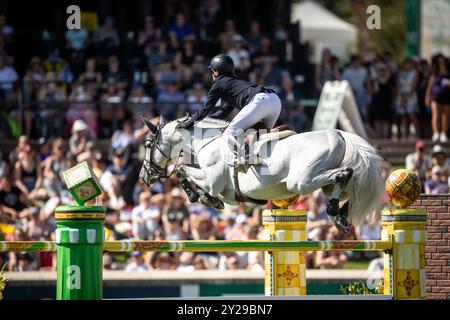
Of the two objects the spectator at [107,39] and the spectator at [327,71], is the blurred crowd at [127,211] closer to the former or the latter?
the spectator at [107,39]

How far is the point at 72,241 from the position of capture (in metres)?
8.95

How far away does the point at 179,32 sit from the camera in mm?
22031

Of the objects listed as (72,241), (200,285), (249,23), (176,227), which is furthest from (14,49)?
(72,241)

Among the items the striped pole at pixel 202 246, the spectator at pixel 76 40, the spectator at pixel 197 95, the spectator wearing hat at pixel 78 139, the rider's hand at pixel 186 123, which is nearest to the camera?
the striped pole at pixel 202 246

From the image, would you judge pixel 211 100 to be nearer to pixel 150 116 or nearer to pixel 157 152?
pixel 157 152

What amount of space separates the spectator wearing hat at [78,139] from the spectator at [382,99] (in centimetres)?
540

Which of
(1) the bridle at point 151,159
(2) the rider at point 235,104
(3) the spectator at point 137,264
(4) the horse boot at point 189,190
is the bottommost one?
(3) the spectator at point 137,264

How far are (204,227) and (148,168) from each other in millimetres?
4343

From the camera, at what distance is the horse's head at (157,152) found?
38.9ft

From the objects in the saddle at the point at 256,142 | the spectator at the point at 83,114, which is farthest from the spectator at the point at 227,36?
the saddle at the point at 256,142

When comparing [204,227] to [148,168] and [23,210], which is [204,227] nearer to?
[23,210]

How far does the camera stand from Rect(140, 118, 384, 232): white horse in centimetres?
1044

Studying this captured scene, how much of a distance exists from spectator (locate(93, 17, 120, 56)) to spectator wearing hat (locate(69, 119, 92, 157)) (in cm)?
276

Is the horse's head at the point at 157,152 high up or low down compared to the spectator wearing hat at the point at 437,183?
up
